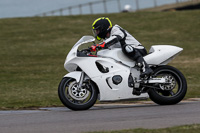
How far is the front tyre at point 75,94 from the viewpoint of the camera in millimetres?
8320

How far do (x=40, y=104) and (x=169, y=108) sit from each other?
9.23 feet

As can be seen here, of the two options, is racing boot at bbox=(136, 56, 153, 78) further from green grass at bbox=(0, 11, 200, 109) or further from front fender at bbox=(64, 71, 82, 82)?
green grass at bbox=(0, 11, 200, 109)

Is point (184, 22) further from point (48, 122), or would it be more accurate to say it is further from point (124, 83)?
point (48, 122)

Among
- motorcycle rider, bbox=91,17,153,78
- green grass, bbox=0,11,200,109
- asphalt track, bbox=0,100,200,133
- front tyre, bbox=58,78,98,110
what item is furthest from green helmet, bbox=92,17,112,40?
green grass, bbox=0,11,200,109

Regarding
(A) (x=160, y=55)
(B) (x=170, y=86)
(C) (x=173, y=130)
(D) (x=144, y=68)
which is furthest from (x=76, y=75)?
(C) (x=173, y=130)

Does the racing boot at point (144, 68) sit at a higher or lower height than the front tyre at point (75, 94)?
higher

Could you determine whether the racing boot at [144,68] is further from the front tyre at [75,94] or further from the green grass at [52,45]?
the green grass at [52,45]

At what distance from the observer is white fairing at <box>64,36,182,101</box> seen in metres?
8.52

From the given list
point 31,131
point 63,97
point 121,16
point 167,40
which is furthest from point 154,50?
point 121,16

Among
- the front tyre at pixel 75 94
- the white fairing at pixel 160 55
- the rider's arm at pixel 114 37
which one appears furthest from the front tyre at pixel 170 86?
the front tyre at pixel 75 94

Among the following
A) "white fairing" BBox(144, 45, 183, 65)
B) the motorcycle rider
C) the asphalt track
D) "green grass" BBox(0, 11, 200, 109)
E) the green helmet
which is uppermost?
the green helmet

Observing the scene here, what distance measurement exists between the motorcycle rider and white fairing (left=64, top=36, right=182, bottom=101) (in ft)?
0.50

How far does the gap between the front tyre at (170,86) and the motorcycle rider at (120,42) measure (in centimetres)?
27

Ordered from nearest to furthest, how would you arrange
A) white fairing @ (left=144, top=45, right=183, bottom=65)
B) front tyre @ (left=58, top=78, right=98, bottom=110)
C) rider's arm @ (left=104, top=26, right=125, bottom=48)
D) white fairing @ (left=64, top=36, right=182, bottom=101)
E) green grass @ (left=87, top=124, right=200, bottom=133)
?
green grass @ (left=87, top=124, right=200, bottom=133) → front tyre @ (left=58, top=78, right=98, bottom=110) → white fairing @ (left=64, top=36, right=182, bottom=101) → rider's arm @ (left=104, top=26, right=125, bottom=48) → white fairing @ (left=144, top=45, right=183, bottom=65)
